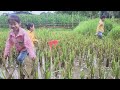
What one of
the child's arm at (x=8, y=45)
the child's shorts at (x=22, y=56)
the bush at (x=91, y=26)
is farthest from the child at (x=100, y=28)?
the child's arm at (x=8, y=45)

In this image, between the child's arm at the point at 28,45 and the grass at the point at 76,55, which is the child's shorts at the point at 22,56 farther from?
the grass at the point at 76,55

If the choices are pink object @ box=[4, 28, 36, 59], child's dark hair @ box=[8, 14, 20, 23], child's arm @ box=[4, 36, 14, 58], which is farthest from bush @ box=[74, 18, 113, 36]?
child's arm @ box=[4, 36, 14, 58]

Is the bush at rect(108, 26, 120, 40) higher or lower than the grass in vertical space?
higher

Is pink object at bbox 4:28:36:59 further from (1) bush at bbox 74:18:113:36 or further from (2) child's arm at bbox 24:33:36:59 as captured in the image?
(1) bush at bbox 74:18:113:36

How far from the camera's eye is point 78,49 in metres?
4.78

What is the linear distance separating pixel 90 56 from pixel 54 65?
56 cm

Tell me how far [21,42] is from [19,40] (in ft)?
0.12

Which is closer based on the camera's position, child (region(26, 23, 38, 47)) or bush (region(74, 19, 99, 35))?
child (region(26, 23, 38, 47))

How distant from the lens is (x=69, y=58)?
4637mm

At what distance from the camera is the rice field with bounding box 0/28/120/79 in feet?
14.6

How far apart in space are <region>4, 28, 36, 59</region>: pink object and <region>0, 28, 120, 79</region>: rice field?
3.0 inches
